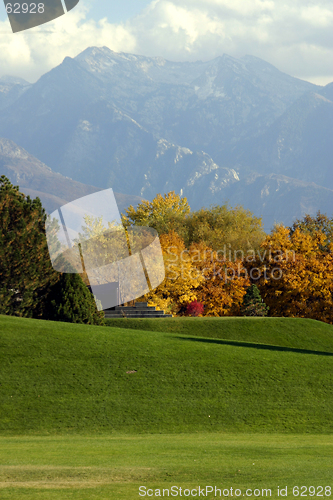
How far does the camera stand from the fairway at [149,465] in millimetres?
8758

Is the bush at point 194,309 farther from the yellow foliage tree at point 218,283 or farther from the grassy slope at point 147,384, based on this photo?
the grassy slope at point 147,384

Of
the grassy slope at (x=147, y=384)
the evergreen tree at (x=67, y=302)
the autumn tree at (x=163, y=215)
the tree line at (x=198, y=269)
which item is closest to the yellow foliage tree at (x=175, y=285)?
the tree line at (x=198, y=269)

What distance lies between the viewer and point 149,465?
35.8ft

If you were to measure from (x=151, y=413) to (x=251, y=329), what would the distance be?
1724 cm

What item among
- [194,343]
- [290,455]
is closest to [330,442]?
[290,455]

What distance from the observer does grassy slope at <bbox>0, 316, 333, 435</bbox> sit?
729 inches

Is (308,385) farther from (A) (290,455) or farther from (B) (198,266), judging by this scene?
(B) (198,266)

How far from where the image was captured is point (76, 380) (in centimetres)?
2039

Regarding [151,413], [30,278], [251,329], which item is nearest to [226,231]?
[251,329]

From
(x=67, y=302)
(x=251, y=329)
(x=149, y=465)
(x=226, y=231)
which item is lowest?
(x=226, y=231)

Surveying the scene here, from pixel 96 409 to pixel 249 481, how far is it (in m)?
Answer: 10.5

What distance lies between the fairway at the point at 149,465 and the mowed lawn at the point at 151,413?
0.03 m

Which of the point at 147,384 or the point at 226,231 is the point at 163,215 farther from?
the point at 147,384

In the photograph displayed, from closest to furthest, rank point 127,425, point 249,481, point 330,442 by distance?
point 249,481, point 330,442, point 127,425
